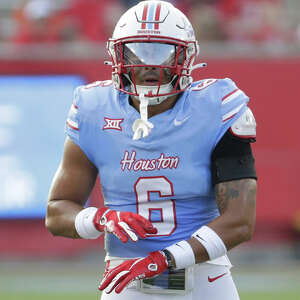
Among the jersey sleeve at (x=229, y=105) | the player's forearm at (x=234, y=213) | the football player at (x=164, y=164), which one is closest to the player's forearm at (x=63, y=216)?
the football player at (x=164, y=164)

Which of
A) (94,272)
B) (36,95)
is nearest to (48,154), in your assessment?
(36,95)

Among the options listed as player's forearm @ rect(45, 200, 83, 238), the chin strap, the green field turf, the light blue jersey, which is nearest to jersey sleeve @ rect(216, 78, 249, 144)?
the light blue jersey

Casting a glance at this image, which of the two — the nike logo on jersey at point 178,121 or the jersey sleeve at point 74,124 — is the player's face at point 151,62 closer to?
the nike logo on jersey at point 178,121

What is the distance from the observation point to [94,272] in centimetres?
839

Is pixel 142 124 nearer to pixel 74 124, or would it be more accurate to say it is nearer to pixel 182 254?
pixel 74 124

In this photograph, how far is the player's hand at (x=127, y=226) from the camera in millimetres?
3286

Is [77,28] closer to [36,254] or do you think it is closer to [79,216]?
[36,254]

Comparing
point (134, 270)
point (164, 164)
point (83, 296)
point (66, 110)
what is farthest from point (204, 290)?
point (66, 110)

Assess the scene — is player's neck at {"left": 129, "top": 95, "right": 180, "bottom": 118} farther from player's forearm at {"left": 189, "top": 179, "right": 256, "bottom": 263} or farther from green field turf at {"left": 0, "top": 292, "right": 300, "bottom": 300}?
green field turf at {"left": 0, "top": 292, "right": 300, "bottom": 300}

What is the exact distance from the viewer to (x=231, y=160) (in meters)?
3.46

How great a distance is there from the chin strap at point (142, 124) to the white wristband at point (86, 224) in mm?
339

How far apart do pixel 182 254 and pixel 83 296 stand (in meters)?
4.01

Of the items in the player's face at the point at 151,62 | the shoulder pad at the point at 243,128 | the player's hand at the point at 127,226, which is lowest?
the player's hand at the point at 127,226

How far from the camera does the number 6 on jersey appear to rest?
3490 millimetres
